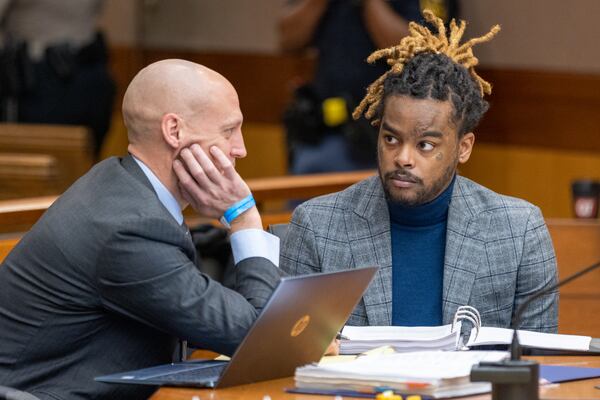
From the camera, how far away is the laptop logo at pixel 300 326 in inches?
100

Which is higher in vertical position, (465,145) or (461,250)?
(465,145)

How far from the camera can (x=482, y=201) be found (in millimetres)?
3250

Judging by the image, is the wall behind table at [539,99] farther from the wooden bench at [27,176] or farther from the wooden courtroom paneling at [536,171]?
the wooden bench at [27,176]

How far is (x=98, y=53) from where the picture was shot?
6.93 metres

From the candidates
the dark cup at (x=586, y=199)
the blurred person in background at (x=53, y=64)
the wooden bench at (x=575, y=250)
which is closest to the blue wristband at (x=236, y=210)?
the wooden bench at (x=575, y=250)

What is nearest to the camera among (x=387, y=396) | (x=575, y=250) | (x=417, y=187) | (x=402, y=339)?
(x=387, y=396)

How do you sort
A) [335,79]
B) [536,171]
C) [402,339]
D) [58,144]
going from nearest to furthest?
[402,339] → [335,79] → [58,144] → [536,171]

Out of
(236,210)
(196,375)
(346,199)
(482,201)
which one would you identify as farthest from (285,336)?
(482,201)

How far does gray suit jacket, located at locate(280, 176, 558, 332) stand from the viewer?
3.11m

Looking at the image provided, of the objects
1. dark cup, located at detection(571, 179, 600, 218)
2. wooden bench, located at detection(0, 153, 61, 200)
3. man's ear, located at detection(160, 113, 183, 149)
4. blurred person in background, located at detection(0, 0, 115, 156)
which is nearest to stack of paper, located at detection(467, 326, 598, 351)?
man's ear, located at detection(160, 113, 183, 149)

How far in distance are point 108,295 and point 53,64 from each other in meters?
4.27

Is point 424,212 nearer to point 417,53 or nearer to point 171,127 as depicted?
point 417,53

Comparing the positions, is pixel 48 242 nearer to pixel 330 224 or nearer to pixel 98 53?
pixel 330 224

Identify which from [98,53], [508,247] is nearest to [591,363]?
[508,247]
